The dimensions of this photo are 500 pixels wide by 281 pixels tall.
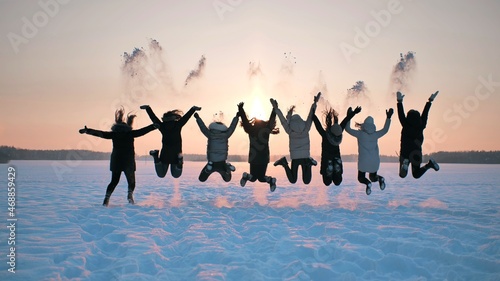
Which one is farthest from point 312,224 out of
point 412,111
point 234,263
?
point 412,111

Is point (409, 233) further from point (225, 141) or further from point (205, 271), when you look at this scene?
point (225, 141)

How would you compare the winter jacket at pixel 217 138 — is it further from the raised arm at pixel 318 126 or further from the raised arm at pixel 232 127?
the raised arm at pixel 318 126

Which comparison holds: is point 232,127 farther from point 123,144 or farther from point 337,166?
point 337,166

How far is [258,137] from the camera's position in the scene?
1245 cm

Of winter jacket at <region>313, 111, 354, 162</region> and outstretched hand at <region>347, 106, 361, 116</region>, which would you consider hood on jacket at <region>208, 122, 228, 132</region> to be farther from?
outstretched hand at <region>347, 106, 361, 116</region>

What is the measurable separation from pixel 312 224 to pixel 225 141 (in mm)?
4469

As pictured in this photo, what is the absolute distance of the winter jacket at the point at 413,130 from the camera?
12.3 meters

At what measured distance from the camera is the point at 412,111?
12.5m

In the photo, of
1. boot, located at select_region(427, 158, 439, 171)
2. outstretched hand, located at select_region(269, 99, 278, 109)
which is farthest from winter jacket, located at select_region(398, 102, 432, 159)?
outstretched hand, located at select_region(269, 99, 278, 109)

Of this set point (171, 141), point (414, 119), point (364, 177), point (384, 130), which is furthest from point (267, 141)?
point (414, 119)

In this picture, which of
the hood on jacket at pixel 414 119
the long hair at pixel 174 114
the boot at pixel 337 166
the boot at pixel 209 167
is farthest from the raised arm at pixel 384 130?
the long hair at pixel 174 114

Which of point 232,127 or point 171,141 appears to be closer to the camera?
point 171,141

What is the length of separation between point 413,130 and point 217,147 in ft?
21.8

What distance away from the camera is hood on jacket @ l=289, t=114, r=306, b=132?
40.3ft
